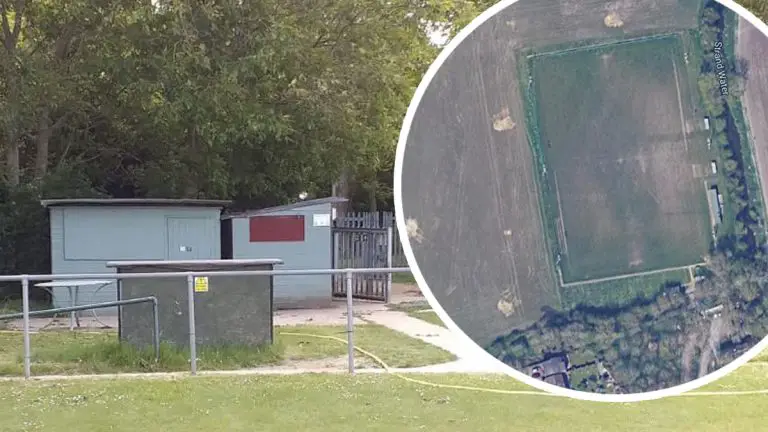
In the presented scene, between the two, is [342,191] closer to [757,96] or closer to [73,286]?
[73,286]

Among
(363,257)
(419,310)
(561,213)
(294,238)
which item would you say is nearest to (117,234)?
(294,238)

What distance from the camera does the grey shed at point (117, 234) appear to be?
13438mm

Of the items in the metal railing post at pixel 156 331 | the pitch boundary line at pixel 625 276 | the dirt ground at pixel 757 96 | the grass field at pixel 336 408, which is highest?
the dirt ground at pixel 757 96

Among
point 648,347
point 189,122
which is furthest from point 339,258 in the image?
point 648,347

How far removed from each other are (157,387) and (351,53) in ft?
30.8

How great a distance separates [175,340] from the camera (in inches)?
327

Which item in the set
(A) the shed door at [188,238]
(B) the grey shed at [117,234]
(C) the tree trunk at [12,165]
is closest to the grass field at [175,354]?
(B) the grey shed at [117,234]

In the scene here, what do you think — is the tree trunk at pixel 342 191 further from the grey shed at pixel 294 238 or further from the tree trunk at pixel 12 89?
the tree trunk at pixel 12 89

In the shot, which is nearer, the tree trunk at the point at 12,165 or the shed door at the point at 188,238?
the shed door at the point at 188,238

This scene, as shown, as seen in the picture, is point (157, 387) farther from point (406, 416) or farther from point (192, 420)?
point (406, 416)

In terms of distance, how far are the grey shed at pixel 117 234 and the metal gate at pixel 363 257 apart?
9.19 ft

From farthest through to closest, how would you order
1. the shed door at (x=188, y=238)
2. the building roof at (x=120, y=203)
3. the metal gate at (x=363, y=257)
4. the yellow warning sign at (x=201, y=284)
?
1. the metal gate at (x=363, y=257)
2. the shed door at (x=188, y=238)
3. the building roof at (x=120, y=203)
4. the yellow warning sign at (x=201, y=284)

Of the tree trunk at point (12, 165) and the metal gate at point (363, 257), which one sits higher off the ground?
the tree trunk at point (12, 165)

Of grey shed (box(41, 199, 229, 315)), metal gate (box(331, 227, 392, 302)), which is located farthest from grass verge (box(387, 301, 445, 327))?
grey shed (box(41, 199, 229, 315))
